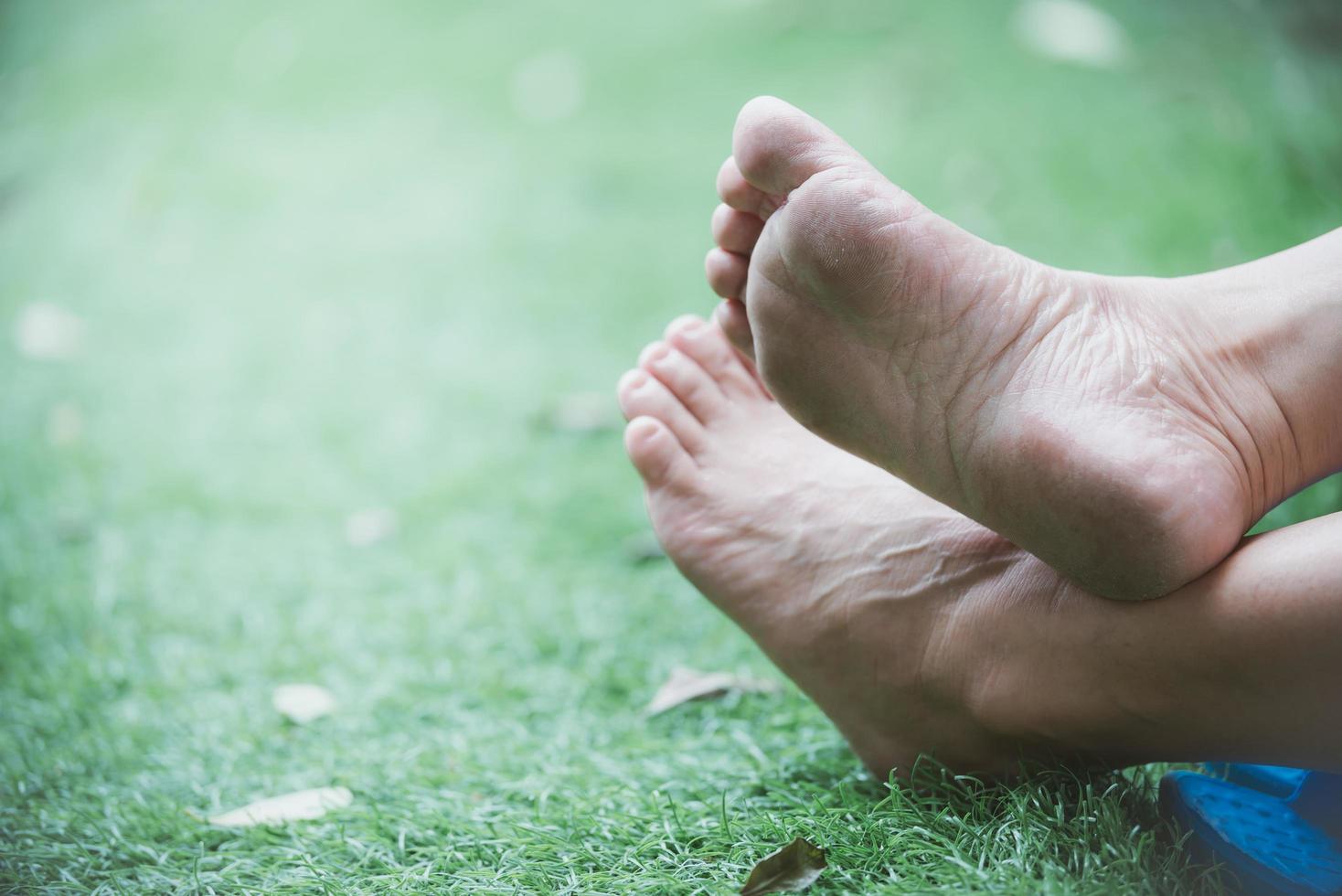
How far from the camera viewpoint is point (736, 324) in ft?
2.98

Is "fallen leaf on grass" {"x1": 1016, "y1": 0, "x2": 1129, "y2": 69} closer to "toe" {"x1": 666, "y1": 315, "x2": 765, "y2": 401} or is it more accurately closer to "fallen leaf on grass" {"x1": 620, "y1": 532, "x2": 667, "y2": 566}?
"fallen leaf on grass" {"x1": 620, "y1": 532, "x2": 667, "y2": 566}

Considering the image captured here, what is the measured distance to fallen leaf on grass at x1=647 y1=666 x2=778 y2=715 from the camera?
1083 millimetres

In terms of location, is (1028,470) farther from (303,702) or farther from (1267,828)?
(303,702)

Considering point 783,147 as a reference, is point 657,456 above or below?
below

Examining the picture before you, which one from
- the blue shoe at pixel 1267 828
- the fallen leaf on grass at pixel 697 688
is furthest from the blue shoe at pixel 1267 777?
the fallen leaf on grass at pixel 697 688

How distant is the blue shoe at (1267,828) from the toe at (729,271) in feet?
1.65

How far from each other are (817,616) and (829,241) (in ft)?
1.03

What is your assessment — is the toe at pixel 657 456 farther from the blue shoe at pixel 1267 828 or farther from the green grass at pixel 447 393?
the blue shoe at pixel 1267 828

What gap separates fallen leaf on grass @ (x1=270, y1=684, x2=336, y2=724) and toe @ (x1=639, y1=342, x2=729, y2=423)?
20.6 inches

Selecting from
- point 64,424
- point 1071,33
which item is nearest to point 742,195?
point 64,424

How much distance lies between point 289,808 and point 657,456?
45cm

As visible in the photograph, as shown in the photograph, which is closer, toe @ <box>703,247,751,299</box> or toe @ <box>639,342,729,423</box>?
toe @ <box>703,247,751,299</box>

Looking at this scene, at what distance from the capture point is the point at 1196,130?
239 centimetres

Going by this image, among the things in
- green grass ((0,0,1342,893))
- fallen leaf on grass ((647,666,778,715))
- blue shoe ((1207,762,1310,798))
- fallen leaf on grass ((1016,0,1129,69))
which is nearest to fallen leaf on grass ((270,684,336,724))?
green grass ((0,0,1342,893))
